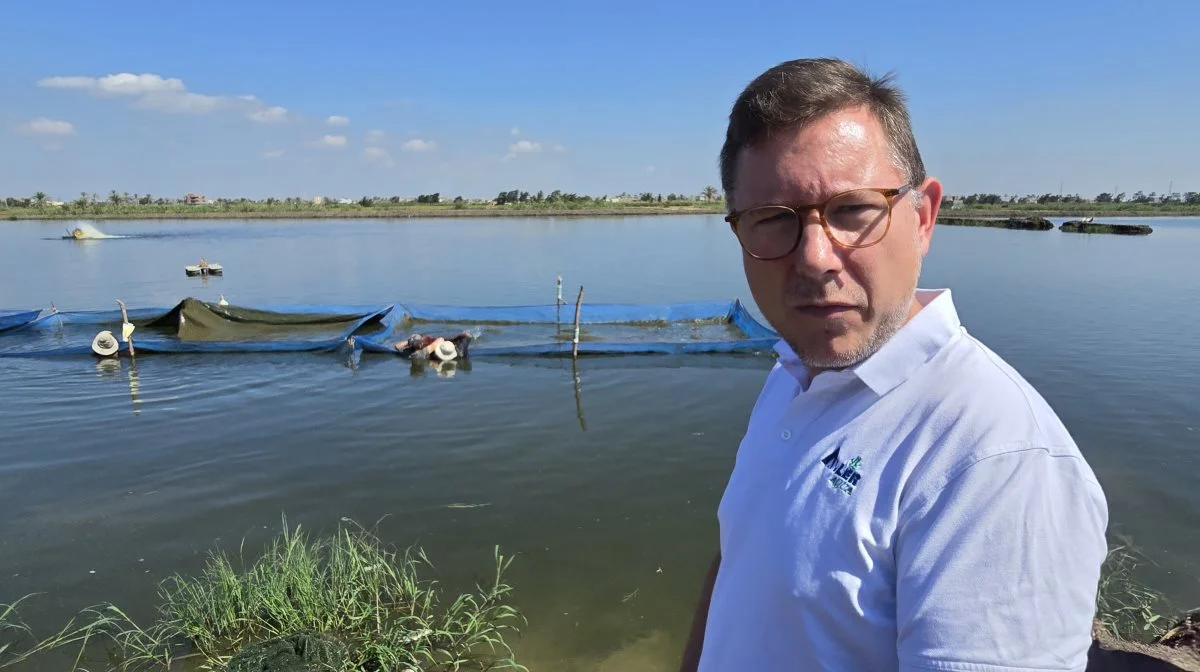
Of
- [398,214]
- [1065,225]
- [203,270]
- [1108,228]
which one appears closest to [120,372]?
[203,270]

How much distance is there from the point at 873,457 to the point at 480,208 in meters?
91.4

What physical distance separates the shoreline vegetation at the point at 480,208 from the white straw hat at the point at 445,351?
2394 inches

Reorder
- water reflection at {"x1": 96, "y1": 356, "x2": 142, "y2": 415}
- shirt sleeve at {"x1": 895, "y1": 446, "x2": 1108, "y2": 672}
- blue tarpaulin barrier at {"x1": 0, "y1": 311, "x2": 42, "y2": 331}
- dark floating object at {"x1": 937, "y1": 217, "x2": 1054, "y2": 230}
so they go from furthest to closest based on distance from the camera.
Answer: dark floating object at {"x1": 937, "y1": 217, "x2": 1054, "y2": 230} < blue tarpaulin barrier at {"x1": 0, "y1": 311, "x2": 42, "y2": 331} < water reflection at {"x1": 96, "y1": 356, "x2": 142, "y2": 415} < shirt sleeve at {"x1": 895, "y1": 446, "x2": 1108, "y2": 672}

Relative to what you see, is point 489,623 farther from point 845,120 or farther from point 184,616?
point 845,120

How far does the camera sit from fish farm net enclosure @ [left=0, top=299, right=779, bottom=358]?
38.9ft

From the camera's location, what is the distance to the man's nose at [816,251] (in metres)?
1.06

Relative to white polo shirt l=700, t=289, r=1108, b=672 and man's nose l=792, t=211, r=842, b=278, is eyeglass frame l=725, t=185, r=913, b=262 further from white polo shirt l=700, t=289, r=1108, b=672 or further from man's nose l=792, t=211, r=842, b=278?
white polo shirt l=700, t=289, r=1108, b=672

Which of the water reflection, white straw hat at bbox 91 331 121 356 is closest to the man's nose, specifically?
the water reflection

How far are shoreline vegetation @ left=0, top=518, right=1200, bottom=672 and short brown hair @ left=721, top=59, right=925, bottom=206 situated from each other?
341cm

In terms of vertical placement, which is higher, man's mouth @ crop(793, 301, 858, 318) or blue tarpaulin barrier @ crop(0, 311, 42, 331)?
man's mouth @ crop(793, 301, 858, 318)

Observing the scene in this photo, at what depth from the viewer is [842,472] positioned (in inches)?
39.9

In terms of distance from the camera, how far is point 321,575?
4.15 metres

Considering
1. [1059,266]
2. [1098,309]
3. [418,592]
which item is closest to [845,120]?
[418,592]

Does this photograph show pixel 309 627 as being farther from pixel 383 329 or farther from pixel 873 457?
pixel 383 329
